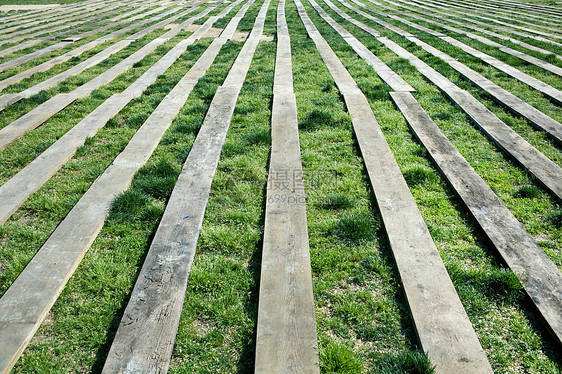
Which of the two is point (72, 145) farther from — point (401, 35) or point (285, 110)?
point (401, 35)

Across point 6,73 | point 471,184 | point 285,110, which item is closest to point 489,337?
point 471,184

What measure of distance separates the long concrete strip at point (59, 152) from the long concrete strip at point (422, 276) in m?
2.91

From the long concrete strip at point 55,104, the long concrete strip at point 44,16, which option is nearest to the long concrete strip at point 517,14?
the long concrete strip at point 55,104

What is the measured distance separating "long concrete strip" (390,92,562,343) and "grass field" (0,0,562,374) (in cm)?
7

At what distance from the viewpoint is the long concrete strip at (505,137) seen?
353cm

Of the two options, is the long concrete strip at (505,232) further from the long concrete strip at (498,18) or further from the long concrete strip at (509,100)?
the long concrete strip at (498,18)

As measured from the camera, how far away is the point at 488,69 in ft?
22.2

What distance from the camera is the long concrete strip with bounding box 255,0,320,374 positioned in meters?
1.98

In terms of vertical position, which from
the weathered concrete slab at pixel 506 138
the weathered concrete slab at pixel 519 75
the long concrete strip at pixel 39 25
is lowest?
the weathered concrete slab at pixel 506 138

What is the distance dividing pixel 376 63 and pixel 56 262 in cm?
619

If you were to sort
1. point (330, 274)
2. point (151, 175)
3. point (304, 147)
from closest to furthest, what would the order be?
point (330, 274), point (151, 175), point (304, 147)

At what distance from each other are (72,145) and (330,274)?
10.5ft

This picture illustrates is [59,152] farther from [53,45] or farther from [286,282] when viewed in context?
[53,45]

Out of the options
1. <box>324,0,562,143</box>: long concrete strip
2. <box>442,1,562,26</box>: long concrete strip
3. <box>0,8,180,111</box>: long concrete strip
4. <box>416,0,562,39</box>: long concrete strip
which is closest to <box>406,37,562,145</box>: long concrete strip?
<box>324,0,562,143</box>: long concrete strip
